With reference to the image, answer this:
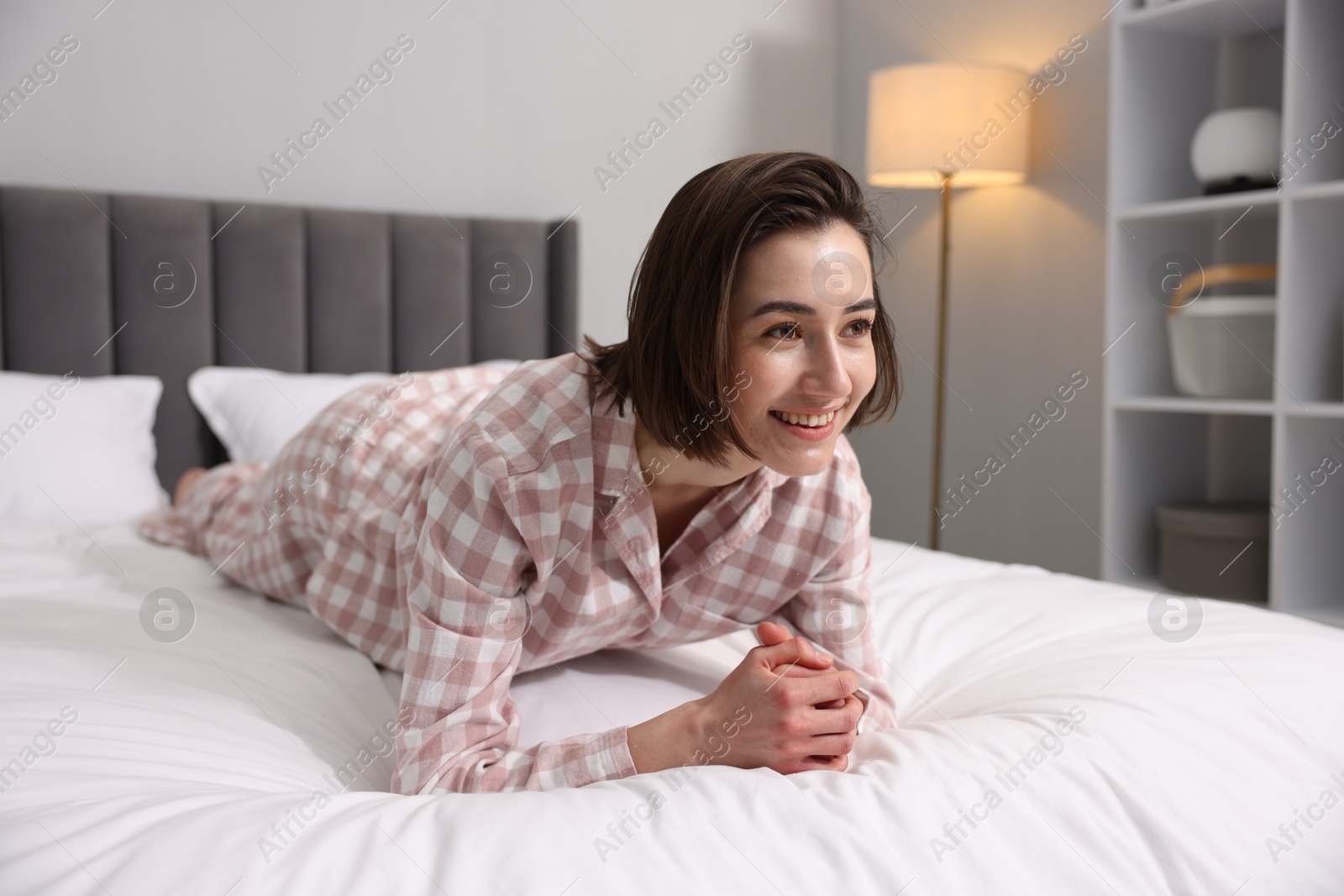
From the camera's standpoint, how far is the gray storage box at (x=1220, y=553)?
2158mm

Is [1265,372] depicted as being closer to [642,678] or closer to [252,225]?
[642,678]

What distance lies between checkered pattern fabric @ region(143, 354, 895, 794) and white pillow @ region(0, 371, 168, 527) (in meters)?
0.62

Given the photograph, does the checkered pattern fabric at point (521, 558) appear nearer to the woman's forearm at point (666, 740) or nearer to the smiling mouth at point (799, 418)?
the woman's forearm at point (666, 740)

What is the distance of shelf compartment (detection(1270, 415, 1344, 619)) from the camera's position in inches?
79.5

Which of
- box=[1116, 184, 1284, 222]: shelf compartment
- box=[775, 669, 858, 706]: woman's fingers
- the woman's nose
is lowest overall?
box=[775, 669, 858, 706]: woman's fingers

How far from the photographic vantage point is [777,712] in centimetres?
88

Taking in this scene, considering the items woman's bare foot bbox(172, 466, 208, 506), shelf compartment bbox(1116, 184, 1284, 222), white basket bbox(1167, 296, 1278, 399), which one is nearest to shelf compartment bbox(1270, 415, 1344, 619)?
white basket bbox(1167, 296, 1278, 399)

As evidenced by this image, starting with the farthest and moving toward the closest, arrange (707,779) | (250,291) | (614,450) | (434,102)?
(434,102) < (250,291) < (614,450) < (707,779)

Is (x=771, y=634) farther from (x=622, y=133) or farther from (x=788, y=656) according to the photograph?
(x=622, y=133)

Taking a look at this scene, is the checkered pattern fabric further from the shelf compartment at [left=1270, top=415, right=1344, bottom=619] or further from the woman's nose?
the shelf compartment at [left=1270, top=415, right=1344, bottom=619]

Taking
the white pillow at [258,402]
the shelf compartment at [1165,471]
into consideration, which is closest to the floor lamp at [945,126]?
the shelf compartment at [1165,471]

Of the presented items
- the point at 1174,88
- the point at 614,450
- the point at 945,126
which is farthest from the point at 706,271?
the point at 1174,88

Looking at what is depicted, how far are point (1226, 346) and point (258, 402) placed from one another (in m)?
1.99

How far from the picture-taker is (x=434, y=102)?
8.64 feet
